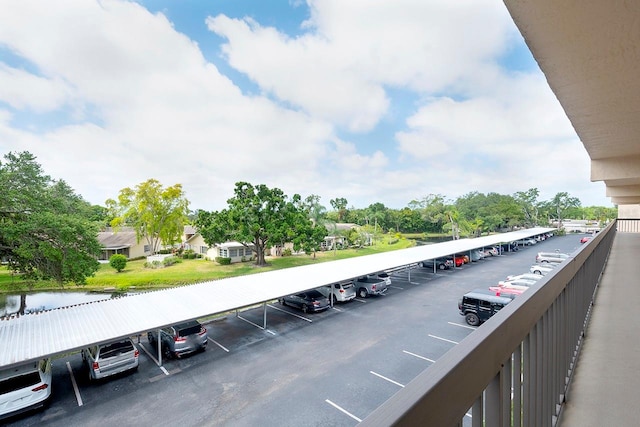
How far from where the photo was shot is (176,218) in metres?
32.6

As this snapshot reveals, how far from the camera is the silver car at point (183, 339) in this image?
8977 mm

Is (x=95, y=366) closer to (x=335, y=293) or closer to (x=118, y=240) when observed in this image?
(x=335, y=293)

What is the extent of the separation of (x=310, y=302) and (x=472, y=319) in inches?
244

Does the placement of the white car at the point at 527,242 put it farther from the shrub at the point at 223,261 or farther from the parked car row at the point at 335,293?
the shrub at the point at 223,261

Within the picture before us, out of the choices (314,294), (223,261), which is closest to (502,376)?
(314,294)

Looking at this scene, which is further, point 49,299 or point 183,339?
point 49,299

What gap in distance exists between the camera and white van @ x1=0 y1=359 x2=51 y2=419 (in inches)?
252

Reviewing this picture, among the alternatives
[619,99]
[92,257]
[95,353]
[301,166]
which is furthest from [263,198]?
[301,166]

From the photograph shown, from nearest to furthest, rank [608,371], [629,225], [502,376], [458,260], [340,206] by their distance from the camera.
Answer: [502,376] < [608,371] < [458,260] < [629,225] < [340,206]

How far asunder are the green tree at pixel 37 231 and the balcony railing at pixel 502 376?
15824 millimetres

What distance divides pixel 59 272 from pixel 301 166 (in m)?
73.8

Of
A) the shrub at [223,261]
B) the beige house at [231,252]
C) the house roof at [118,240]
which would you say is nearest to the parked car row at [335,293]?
the beige house at [231,252]

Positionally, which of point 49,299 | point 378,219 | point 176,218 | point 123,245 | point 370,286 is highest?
point 176,218

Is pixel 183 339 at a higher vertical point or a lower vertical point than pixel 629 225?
lower
